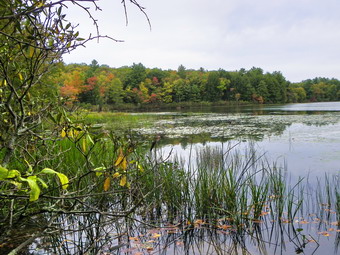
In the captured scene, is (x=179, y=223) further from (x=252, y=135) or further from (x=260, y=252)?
(x=252, y=135)

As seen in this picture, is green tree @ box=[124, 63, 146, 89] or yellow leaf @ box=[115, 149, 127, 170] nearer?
yellow leaf @ box=[115, 149, 127, 170]

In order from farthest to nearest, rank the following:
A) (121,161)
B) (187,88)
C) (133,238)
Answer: (187,88) → (133,238) → (121,161)

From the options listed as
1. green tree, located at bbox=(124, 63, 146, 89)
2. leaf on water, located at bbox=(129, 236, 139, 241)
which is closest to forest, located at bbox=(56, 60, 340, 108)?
green tree, located at bbox=(124, 63, 146, 89)

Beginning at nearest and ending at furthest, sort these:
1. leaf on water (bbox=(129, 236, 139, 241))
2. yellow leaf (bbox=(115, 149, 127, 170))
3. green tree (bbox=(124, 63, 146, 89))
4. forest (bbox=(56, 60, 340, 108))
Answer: yellow leaf (bbox=(115, 149, 127, 170))
leaf on water (bbox=(129, 236, 139, 241))
forest (bbox=(56, 60, 340, 108))
green tree (bbox=(124, 63, 146, 89))

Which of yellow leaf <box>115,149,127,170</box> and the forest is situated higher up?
the forest

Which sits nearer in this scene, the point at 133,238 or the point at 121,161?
the point at 121,161

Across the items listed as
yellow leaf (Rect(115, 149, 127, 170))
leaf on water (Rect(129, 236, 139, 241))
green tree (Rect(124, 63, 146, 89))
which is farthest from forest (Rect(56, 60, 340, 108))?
yellow leaf (Rect(115, 149, 127, 170))

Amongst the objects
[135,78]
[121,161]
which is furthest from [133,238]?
[135,78]

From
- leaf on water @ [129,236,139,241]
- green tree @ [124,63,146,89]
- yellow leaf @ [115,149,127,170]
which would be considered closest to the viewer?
yellow leaf @ [115,149,127,170]

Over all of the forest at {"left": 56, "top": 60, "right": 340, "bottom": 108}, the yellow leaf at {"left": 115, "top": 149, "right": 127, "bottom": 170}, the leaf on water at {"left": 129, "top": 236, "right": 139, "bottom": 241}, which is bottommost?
the leaf on water at {"left": 129, "top": 236, "right": 139, "bottom": 241}

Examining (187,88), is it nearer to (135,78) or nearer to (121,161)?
(135,78)

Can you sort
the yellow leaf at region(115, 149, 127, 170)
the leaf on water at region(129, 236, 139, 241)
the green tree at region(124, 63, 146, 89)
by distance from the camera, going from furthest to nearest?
the green tree at region(124, 63, 146, 89) → the leaf on water at region(129, 236, 139, 241) → the yellow leaf at region(115, 149, 127, 170)

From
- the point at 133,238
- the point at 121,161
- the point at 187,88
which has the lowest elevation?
the point at 133,238

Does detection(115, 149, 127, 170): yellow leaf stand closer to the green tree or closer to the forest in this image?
the forest
